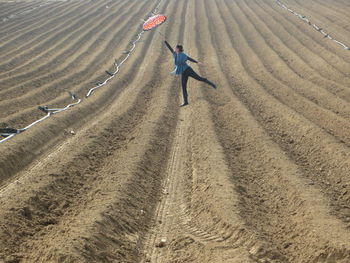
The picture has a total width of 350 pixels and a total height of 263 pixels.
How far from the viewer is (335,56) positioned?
14336 mm

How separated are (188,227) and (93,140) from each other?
3505mm

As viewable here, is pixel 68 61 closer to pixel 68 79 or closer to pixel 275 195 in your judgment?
pixel 68 79

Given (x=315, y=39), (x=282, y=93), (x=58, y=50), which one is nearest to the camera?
(x=282, y=93)

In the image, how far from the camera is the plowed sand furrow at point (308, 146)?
6.13m

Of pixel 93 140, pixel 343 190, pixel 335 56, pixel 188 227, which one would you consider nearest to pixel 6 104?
pixel 93 140

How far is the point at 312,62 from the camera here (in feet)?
46.6

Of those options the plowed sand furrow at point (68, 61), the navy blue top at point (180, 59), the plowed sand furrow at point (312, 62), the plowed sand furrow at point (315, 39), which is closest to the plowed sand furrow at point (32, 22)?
the plowed sand furrow at point (68, 61)

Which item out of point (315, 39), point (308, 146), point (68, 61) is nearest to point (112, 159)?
point (308, 146)

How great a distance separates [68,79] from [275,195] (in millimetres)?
9895

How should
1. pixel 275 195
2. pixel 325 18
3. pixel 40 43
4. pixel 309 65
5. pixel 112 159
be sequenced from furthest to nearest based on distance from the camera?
pixel 325 18 → pixel 40 43 → pixel 309 65 → pixel 112 159 → pixel 275 195

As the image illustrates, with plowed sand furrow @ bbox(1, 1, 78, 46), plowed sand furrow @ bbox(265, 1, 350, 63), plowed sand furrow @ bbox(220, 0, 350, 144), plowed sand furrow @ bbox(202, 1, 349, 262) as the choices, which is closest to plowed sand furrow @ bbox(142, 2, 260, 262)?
plowed sand furrow @ bbox(202, 1, 349, 262)

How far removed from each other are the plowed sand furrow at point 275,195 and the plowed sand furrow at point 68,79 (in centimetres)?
510

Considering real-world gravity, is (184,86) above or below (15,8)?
below

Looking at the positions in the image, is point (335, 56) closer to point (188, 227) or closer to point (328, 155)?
point (328, 155)
